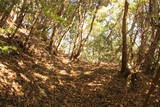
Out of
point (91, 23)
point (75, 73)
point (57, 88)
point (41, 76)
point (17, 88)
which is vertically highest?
point (91, 23)

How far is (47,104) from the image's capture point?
8.05 m

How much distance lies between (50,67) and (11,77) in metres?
4.32

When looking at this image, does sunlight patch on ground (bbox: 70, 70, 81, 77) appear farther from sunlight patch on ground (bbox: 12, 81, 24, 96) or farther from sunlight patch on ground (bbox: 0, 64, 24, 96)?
sunlight patch on ground (bbox: 12, 81, 24, 96)

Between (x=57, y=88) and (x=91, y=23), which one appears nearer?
(x=57, y=88)

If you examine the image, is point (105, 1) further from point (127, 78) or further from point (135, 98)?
point (135, 98)

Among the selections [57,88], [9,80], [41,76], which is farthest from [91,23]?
[9,80]

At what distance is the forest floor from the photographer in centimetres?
790

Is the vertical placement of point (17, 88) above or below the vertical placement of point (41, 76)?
below

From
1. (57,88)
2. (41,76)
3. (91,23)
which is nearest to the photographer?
(57,88)

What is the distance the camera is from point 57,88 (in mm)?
9836

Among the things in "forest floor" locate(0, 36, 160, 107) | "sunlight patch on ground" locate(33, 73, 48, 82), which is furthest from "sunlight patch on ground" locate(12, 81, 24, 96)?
"sunlight patch on ground" locate(33, 73, 48, 82)

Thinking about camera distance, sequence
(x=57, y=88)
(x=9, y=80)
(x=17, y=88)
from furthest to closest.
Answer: (x=57, y=88) → (x=9, y=80) → (x=17, y=88)

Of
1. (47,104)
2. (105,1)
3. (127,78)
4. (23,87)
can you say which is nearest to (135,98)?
(127,78)

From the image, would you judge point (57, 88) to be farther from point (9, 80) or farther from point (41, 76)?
point (9, 80)
